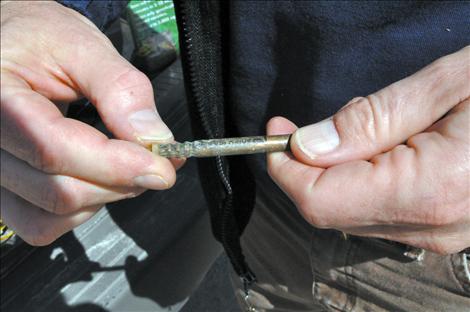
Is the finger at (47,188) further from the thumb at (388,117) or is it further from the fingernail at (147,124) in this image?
the thumb at (388,117)

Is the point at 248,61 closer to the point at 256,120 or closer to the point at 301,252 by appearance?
the point at 256,120

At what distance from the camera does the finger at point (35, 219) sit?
85 cm

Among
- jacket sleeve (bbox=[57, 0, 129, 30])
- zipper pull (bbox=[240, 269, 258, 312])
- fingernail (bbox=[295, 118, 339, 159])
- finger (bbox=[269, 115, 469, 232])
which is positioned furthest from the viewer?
zipper pull (bbox=[240, 269, 258, 312])

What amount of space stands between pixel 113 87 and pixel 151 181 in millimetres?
186

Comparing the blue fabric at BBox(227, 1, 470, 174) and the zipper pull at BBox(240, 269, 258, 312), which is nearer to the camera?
the blue fabric at BBox(227, 1, 470, 174)

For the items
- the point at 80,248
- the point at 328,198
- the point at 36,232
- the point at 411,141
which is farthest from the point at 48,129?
the point at 80,248

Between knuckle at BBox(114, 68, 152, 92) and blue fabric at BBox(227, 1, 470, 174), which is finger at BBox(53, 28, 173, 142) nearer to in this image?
knuckle at BBox(114, 68, 152, 92)

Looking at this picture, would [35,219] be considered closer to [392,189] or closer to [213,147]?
[213,147]

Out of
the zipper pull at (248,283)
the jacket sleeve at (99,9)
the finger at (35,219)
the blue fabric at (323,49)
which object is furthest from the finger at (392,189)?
the zipper pull at (248,283)

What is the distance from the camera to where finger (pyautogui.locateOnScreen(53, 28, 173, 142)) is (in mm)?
771

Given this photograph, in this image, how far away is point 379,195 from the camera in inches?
28.3

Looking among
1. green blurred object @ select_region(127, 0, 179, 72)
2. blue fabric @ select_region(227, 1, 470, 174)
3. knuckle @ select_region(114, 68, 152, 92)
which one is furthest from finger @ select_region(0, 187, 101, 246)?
green blurred object @ select_region(127, 0, 179, 72)

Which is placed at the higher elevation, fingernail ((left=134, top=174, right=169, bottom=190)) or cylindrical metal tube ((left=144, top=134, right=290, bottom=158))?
cylindrical metal tube ((left=144, top=134, right=290, bottom=158))

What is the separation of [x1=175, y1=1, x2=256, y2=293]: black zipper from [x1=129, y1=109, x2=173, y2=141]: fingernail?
9.0 inches
